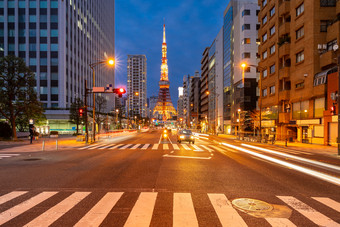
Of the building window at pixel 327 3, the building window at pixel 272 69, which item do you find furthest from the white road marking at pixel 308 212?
the building window at pixel 272 69

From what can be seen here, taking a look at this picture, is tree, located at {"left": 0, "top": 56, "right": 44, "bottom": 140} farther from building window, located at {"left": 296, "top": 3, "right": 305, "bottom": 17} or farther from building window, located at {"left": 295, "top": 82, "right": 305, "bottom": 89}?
building window, located at {"left": 296, "top": 3, "right": 305, "bottom": 17}

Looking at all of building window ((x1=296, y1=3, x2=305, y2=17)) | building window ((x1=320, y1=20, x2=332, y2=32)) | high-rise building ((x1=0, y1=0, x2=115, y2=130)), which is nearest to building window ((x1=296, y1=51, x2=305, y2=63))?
building window ((x1=320, y1=20, x2=332, y2=32))

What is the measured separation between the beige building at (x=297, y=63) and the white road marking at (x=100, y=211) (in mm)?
24773

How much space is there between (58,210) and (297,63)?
34846mm

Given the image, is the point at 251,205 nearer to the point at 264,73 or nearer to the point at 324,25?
the point at 324,25

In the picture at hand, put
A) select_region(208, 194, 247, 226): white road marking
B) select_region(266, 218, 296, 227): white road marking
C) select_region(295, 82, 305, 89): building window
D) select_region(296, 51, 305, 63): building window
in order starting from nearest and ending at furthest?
select_region(266, 218, 296, 227): white road marking → select_region(208, 194, 247, 226): white road marking → select_region(295, 82, 305, 89): building window → select_region(296, 51, 305, 63): building window

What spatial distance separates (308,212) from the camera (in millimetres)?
5406

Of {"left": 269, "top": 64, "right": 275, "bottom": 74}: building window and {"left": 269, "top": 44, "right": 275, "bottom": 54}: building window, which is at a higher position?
{"left": 269, "top": 44, "right": 275, "bottom": 54}: building window

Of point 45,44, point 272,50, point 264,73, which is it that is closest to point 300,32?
point 272,50

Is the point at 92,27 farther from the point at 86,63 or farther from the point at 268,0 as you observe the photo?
the point at 268,0

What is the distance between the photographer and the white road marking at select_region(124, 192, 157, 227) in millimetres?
4676

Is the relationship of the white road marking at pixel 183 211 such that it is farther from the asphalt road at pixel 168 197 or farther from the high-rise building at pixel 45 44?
the high-rise building at pixel 45 44

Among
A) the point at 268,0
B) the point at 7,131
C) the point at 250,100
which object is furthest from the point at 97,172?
the point at 250,100

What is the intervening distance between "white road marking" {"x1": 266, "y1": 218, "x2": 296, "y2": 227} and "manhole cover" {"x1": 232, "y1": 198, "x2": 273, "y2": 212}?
1.89ft
